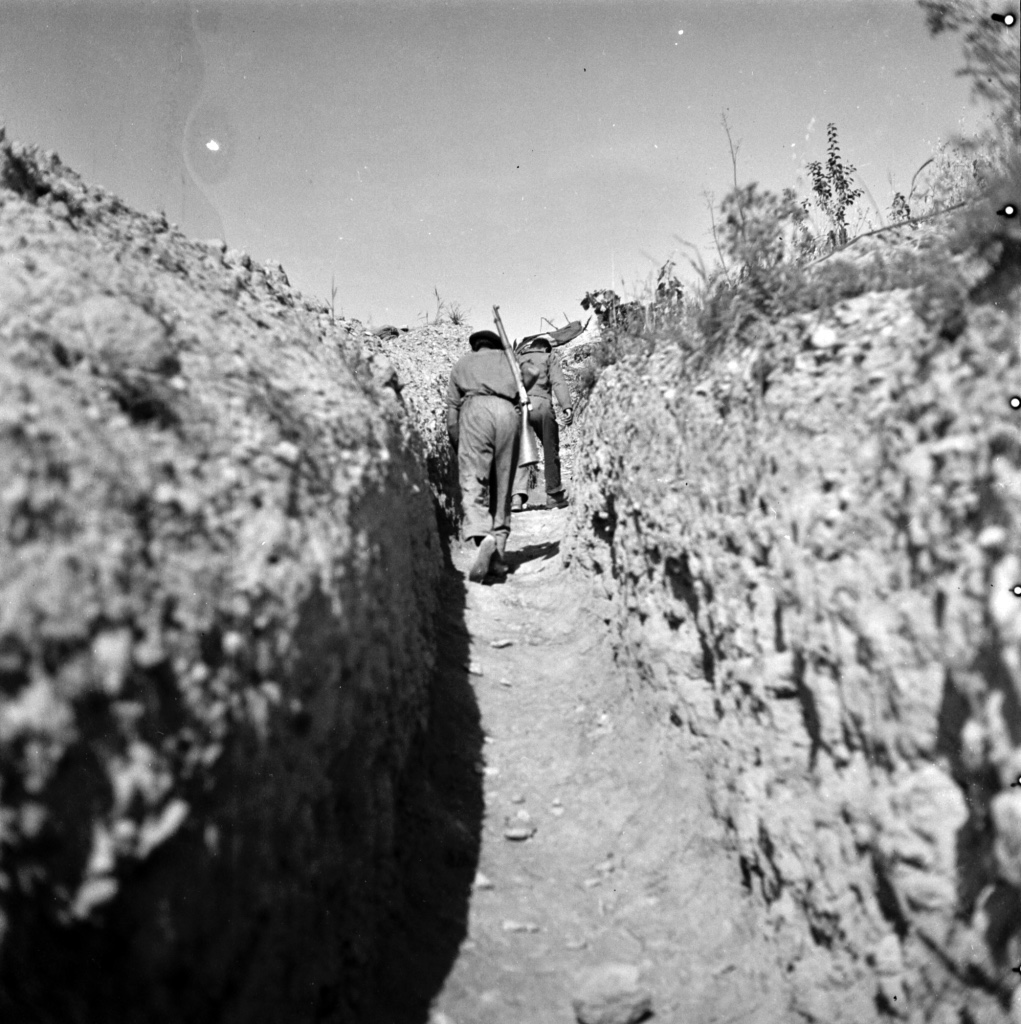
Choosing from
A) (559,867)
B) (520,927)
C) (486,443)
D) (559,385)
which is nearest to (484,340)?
(486,443)

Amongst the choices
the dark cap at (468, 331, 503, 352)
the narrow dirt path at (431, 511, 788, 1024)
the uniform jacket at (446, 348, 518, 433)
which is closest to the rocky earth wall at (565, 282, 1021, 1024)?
the narrow dirt path at (431, 511, 788, 1024)

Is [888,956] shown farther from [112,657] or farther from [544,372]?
[544,372]

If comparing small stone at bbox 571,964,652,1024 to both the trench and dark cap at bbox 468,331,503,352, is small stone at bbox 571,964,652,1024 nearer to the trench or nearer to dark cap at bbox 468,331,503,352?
the trench

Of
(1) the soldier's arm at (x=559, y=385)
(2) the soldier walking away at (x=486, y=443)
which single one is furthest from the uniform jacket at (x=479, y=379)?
(1) the soldier's arm at (x=559, y=385)

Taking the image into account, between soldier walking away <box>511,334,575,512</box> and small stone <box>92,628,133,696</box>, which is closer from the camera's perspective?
small stone <box>92,628,133,696</box>

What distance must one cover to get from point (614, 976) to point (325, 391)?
2.56 m

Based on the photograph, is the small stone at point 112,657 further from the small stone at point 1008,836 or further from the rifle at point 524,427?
the rifle at point 524,427

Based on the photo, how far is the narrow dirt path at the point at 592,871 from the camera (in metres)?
2.47

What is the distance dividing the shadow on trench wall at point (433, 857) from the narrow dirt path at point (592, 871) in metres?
0.06

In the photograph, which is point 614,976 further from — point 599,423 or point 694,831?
point 599,423

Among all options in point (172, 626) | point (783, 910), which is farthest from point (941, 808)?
point (172, 626)

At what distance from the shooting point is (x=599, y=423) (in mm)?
5617

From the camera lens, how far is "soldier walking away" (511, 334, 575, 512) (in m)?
8.88

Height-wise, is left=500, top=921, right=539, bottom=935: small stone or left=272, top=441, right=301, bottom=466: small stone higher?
left=272, top=441, right=301, bottom=466: small stone
